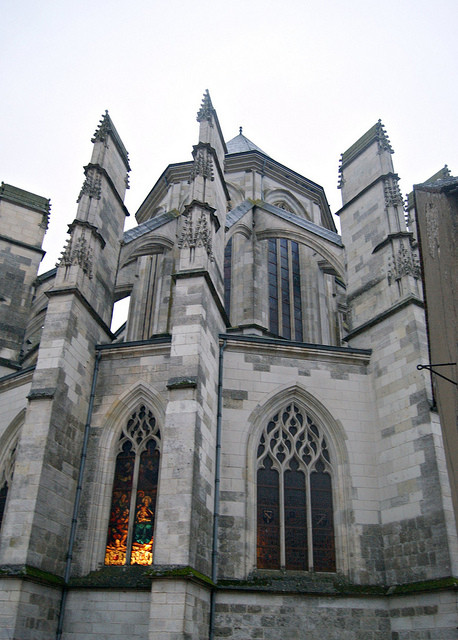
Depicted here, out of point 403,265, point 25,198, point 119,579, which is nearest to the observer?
point 119,579

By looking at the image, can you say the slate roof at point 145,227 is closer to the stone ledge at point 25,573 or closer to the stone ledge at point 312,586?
the stone ledge at point 25,573

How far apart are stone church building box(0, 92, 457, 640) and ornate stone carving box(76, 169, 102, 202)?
→ 0.05m

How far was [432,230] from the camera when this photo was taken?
854 centimetres

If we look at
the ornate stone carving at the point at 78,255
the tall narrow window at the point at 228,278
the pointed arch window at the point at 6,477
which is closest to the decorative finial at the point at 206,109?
the ornate stone carving at the point at 78,255

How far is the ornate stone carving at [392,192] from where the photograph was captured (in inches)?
567

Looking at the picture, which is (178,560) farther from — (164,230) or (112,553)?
(164,230)

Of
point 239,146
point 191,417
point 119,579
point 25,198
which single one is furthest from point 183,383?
point 239,146

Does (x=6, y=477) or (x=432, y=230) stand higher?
(x=432, y=230)

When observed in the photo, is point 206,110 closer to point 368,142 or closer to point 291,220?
point 291,220

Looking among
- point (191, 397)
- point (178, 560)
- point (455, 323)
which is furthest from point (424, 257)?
point (178, 560)

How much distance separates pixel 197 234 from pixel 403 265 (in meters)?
4.57

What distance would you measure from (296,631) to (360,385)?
498 cm

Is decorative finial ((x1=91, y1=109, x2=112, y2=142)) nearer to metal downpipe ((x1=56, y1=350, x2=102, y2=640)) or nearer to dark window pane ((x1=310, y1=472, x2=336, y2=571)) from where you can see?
metal downpipe ((x1=56, y1=350, x2=102, y2=640))

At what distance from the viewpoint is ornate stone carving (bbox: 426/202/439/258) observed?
837 centimetres
